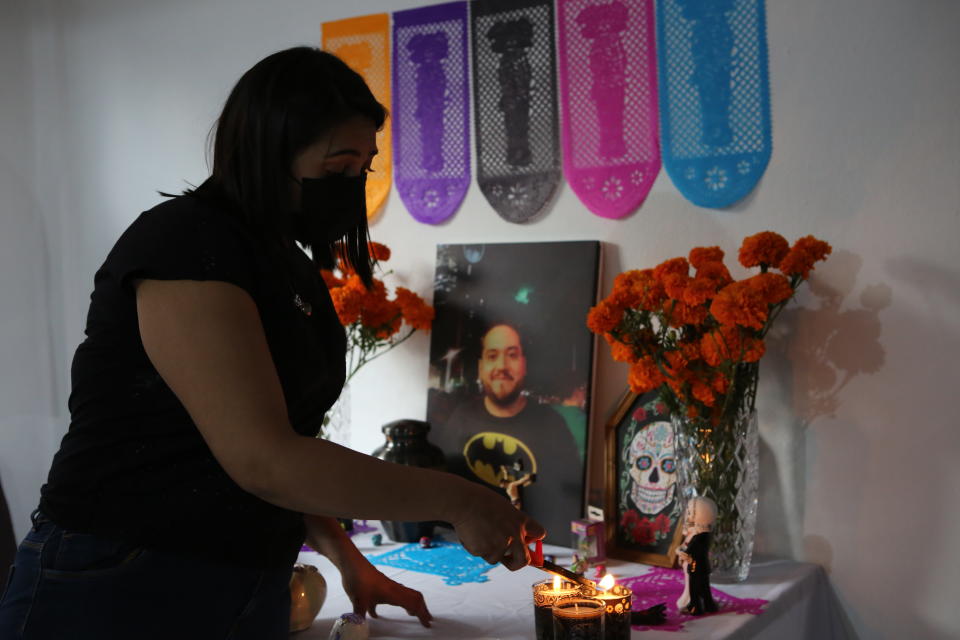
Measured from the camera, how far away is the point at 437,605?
56.7 inches

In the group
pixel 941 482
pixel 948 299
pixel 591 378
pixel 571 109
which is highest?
pixel 571 109

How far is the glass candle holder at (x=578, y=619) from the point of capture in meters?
1.10

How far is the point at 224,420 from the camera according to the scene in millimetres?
822

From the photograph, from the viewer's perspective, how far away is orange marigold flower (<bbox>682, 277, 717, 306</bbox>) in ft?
4.93

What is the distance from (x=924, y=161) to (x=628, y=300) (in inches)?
22.5

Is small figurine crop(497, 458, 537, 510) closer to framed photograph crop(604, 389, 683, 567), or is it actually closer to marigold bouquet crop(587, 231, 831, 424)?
framed photograph crop(604, 389, 683, 567)

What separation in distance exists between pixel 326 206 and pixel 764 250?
2.76 ft

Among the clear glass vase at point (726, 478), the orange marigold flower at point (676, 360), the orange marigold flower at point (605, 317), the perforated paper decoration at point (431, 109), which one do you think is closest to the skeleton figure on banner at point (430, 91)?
the perforated paper decoration at point (431, 109)

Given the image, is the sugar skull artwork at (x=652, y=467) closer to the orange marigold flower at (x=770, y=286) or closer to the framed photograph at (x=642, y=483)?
the framed photograph at (x=642, y=483)

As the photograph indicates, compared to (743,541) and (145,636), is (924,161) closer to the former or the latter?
(743,541)

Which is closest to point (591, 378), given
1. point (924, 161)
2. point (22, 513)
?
point (924, 161)

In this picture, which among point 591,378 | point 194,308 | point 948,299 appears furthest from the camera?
point 591,378

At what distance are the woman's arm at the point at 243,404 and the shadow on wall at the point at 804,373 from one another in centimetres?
104

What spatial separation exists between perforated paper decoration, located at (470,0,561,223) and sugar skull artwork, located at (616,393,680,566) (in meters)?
0.51
